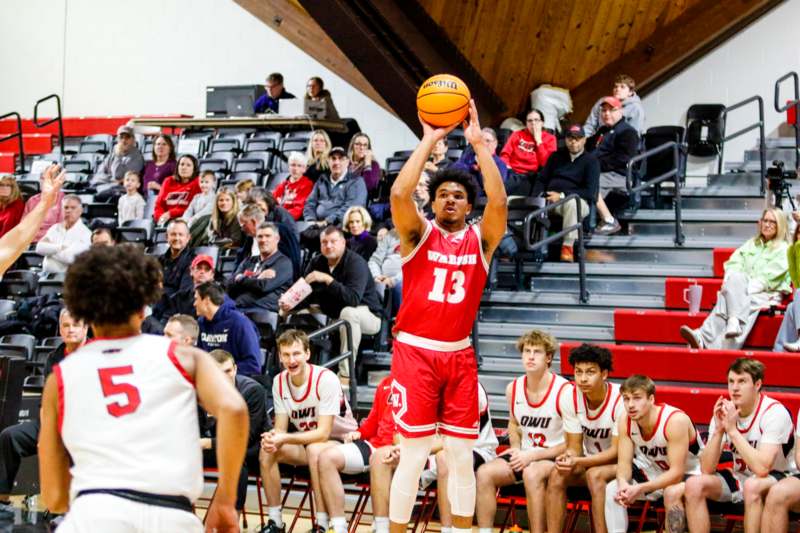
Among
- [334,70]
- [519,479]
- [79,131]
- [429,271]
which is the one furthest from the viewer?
[79,131]

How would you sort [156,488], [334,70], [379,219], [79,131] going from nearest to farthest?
[156,488] < [379,219] < [334,70] < [79,131]

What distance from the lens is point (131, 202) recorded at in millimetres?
12422

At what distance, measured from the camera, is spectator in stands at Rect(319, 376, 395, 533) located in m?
6.74

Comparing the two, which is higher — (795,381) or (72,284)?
(72,284)

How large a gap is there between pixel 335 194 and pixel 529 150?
6.27ft

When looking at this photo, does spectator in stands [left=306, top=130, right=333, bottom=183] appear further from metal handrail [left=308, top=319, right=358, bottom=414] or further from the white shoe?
the white shoe

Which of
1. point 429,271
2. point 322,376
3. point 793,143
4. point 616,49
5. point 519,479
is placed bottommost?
point 519,479

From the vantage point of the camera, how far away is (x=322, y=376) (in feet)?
24.0

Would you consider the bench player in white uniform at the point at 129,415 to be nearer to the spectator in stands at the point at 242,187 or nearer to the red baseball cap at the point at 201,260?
the red baseball cap at the point at 201,260

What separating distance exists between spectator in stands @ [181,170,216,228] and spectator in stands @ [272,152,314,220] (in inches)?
28.4

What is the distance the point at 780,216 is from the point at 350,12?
16.4 ft

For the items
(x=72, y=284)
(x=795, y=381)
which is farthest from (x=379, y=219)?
(x=72, y=284)

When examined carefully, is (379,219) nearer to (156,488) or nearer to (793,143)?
(793,143)

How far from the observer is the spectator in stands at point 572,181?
10000mm
